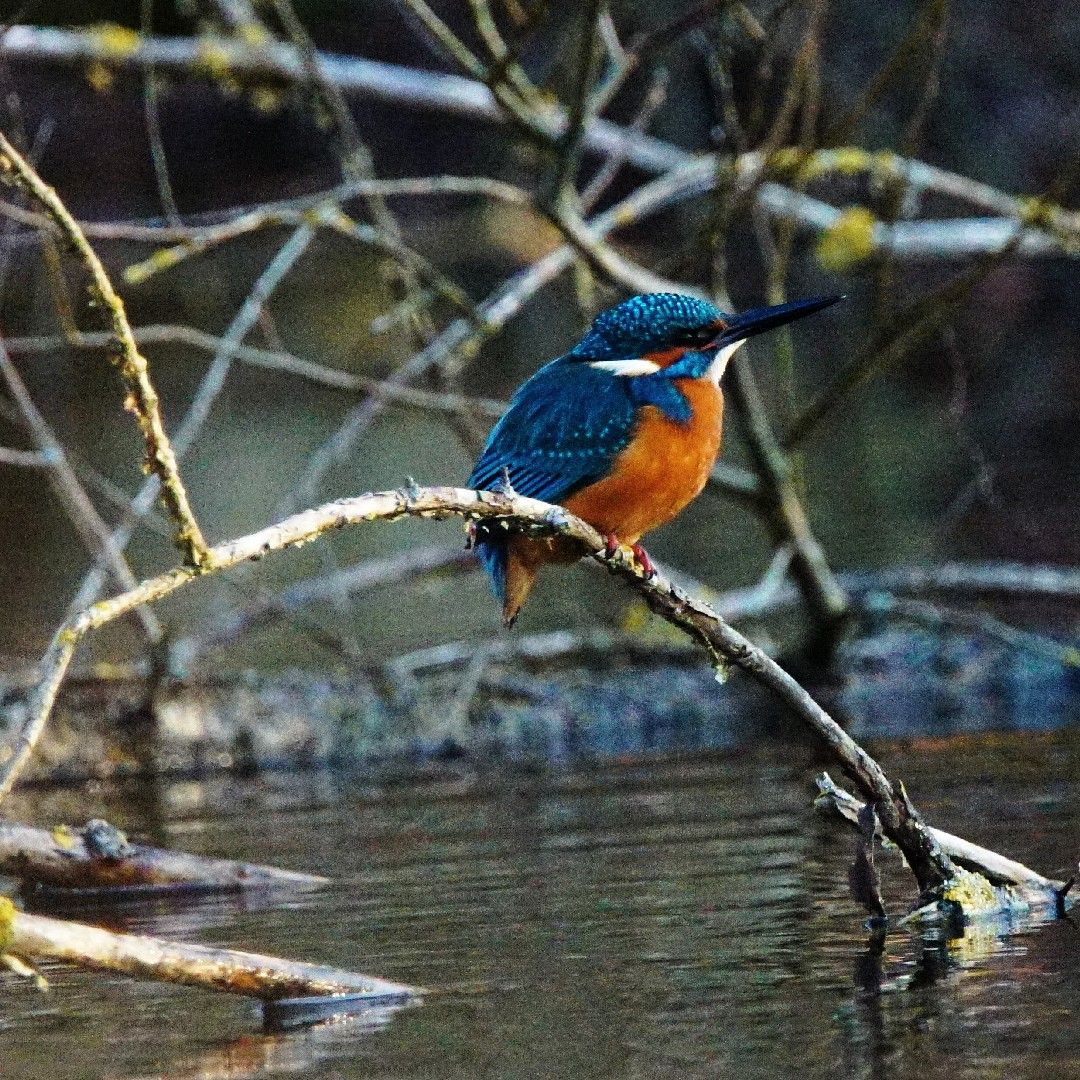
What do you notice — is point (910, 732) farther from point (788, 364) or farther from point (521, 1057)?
point (521, 1057)

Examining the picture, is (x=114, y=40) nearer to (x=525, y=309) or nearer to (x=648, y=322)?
(x=648, y=322)

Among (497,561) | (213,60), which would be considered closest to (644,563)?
(497,561)

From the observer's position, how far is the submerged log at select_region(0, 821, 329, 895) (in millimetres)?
4488

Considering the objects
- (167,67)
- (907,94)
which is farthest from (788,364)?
(907,94)

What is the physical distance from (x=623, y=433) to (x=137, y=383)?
179cm

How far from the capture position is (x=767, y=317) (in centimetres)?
424

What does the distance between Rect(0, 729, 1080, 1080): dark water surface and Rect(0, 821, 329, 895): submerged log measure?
5.0 inches

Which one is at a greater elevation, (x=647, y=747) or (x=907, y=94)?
(x=907, y=94)

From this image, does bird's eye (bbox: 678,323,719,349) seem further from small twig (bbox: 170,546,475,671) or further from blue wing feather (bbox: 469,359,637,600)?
small twig (bbox: 170,546,475,671)

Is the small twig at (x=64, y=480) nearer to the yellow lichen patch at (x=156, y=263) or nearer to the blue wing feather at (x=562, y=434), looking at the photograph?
the yellow lichen patch at (x=156, y=263)

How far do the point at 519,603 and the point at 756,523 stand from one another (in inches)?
247

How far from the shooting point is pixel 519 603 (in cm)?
457

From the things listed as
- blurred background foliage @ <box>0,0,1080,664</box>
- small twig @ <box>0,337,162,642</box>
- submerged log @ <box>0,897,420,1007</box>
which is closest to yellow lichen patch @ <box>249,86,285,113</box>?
blurred background foliage @ <box>0,0,1080,664</box>

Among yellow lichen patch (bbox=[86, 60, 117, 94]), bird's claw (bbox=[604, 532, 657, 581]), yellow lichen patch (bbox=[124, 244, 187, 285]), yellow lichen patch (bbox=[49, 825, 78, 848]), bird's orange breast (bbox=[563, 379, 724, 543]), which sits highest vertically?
yellow lichen patch (bbox=[86, 60, 117, 94])
